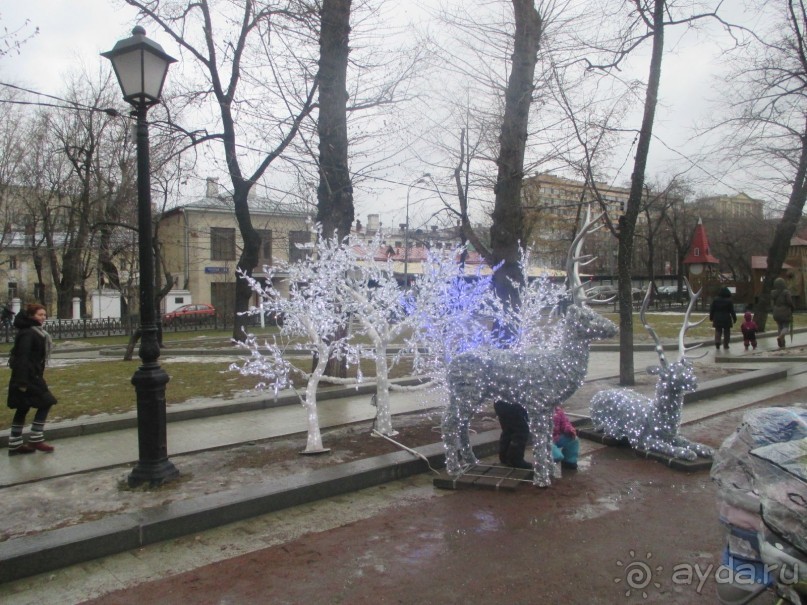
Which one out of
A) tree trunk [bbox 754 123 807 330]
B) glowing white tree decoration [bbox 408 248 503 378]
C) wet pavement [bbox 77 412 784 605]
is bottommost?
wet pavement [bbox 77 412 784 605]

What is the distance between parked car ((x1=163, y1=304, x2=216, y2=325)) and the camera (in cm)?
3434

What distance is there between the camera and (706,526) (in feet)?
16.1

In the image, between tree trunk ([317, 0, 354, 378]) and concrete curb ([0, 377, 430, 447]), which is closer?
concrete curb ([0, 377, 430, 447])

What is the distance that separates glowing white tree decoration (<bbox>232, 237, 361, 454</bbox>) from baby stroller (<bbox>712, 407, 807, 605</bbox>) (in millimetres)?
4657

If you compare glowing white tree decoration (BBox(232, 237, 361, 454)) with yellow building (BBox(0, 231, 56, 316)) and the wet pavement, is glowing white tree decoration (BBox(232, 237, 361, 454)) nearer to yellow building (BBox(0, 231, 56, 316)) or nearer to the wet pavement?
the wet pavement

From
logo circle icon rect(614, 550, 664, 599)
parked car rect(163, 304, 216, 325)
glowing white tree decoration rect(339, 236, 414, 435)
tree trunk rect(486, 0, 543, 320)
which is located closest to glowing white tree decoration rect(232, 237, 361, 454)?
glowing white tree decoration rect(339, 236, 414, 435)

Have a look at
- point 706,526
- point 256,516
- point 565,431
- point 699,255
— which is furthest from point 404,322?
point 699,255

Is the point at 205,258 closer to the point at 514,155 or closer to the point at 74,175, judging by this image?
the point at 74,175

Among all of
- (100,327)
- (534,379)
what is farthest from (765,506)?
(100,327)

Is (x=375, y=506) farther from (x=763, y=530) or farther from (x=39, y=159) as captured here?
(x=39, y=159)

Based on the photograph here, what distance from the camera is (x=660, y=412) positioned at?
675cm

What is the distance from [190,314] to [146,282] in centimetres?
3199

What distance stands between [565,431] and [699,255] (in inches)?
1138

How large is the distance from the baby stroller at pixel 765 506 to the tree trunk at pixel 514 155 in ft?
23.2
